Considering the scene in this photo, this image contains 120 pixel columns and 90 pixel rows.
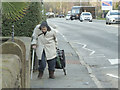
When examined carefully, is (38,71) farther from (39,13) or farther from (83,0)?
(83,0)

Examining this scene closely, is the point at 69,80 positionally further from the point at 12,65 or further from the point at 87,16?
the point at 87,16

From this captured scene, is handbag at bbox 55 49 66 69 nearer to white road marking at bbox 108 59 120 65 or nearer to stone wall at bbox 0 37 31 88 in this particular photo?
stone wall at bbox 0 37 31 88

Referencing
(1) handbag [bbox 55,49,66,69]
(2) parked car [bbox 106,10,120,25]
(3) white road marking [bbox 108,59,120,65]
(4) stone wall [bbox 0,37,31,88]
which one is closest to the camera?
(4) stone wall [bbox 0,37,31,88]

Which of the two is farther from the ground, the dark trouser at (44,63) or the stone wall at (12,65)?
the stone wall at (12,65)

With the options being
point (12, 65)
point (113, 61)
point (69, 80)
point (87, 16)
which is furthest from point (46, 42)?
point (87, 16)

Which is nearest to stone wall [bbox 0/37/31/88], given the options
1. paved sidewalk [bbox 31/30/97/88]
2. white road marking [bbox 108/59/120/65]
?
paved sidewalk [bbox 31/30/97/88]

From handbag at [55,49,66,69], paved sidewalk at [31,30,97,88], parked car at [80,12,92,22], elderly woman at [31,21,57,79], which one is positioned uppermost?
elderly woman at [31,21,57,79]

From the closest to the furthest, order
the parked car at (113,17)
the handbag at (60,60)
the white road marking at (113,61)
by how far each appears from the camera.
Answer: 1. the handbag at (60,60)
2. the white road marking at (113,61)
3. the parked car at (113,17)

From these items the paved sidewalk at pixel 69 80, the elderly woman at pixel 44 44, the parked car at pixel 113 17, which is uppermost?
the elderly woman at pixel 44 44

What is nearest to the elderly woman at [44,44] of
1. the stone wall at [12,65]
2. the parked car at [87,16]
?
the stone wall at [12,65]

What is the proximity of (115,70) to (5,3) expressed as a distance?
28.5 ft

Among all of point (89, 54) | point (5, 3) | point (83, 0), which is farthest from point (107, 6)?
point (5, 3)

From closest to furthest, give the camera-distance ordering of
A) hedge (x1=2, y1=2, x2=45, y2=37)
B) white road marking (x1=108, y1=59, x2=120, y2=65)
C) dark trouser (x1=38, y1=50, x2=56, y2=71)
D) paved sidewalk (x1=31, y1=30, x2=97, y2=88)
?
paved sidewalk (x1=31, y1=30, x2=97, y2=88) → dark trouser (x1=38, y1=50, x2=56, y2=71) → hedge (x1=2, y1=2, x2=45, y2=37) → white road marking (x1=108, y1=59, x2=120, y2=65)

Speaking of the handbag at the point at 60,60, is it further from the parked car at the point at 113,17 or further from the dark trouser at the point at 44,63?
the parked car at the point at 113,17
